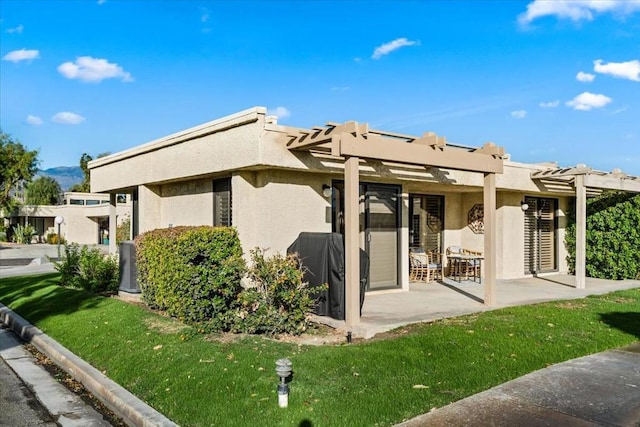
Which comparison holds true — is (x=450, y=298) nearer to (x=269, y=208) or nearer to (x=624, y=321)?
(x=624, y=321)

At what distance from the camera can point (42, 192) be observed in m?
57.8

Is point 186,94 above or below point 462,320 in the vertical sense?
above

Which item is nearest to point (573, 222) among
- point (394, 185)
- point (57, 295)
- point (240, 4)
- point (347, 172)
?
point (394, 185)

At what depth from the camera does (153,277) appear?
899 centimetres

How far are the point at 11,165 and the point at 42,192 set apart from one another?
48.6ft

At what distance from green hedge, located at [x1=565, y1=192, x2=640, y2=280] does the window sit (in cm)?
1078

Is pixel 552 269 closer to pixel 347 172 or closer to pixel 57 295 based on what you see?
pixel 347 172

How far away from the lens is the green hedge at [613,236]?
1389cm

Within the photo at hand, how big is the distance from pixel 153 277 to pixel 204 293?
1978 mm

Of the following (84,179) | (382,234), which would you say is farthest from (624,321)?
(84,179)

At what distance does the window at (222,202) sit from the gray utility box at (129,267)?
2.01 meters

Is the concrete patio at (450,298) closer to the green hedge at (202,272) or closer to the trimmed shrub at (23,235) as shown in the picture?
the green hedge at (202,272)

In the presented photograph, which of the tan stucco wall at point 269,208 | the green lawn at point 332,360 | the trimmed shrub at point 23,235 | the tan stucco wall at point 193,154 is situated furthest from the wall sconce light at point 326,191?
the trimmed shrub at point 23,235

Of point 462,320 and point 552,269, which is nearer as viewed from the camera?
point 462,320
